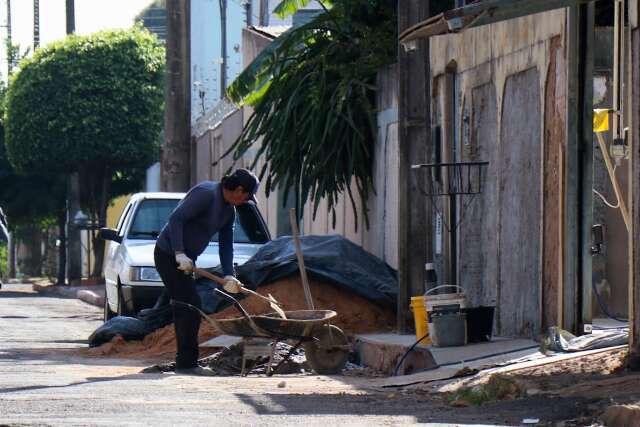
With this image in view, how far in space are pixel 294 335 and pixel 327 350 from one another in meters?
0.48

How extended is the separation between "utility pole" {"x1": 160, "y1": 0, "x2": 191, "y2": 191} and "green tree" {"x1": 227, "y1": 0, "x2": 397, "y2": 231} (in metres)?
2.04

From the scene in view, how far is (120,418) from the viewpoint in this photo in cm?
847

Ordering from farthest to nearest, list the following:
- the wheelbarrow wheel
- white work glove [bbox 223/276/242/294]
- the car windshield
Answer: the car windshield → the wheelbarrow wheel → white work glove [bbox 223/276/242/294]

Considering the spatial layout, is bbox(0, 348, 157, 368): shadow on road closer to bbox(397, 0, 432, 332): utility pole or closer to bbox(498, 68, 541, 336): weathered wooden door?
bbox(397, 0, 432, 332): utility pole

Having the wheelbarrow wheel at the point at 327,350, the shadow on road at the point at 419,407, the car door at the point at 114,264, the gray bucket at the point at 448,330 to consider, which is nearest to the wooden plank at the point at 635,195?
the shadow on road at the point at 419,407

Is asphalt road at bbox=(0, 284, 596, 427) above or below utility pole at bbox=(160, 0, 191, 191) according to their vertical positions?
below

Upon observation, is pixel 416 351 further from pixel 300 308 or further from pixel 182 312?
pixel 300 308

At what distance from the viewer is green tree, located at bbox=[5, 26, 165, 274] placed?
39.5 metres

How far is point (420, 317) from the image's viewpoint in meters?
13.9

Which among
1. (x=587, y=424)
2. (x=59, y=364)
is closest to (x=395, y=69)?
(x=59, y=364)

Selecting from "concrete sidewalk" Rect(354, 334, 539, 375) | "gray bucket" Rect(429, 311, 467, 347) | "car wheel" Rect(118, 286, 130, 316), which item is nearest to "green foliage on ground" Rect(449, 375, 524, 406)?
"concrete sidewalk" Rect(354, 334, 539, 375)

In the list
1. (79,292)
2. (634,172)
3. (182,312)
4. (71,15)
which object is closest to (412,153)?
(182,312)

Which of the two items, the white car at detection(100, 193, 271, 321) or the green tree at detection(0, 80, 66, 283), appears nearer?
the white car at detection(100, 193, 271, 321)

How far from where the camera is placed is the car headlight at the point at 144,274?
17297mm
